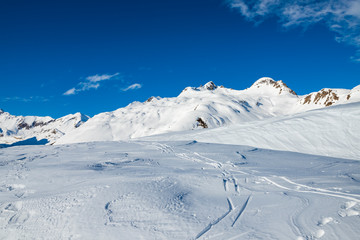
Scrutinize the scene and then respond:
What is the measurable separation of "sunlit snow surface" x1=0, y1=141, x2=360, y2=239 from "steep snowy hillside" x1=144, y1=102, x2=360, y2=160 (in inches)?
93.1

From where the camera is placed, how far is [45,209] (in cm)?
457

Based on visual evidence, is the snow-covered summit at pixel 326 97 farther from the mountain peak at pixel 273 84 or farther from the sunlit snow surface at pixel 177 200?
the sunlit snow surface at pixel 177 200

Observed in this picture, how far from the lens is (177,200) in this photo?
5.05 metres

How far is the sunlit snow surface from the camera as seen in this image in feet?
12.8

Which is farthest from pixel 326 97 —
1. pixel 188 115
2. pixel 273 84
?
pixel 188 115

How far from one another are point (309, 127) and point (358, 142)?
8.08 feet

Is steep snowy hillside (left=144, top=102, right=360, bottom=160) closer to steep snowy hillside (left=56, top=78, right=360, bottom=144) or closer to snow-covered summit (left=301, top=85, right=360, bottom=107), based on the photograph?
steep snowy hillside (left=56, top=78, right=360, bottom=144)

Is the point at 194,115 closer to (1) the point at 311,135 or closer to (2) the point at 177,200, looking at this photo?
(1) the point at 311,135

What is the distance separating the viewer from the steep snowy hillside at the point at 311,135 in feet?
35.2

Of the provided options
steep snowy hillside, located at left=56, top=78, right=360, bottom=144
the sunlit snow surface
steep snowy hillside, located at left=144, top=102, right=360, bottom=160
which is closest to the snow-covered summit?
steep snowy hillside, located at left=56, top=78, right=360, bottom=144

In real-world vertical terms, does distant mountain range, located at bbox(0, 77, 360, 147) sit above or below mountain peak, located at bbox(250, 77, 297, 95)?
below

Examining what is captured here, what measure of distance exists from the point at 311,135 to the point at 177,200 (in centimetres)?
1010

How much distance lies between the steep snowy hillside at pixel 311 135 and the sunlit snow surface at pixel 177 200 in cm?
236

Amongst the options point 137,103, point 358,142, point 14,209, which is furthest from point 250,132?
point 137,103
